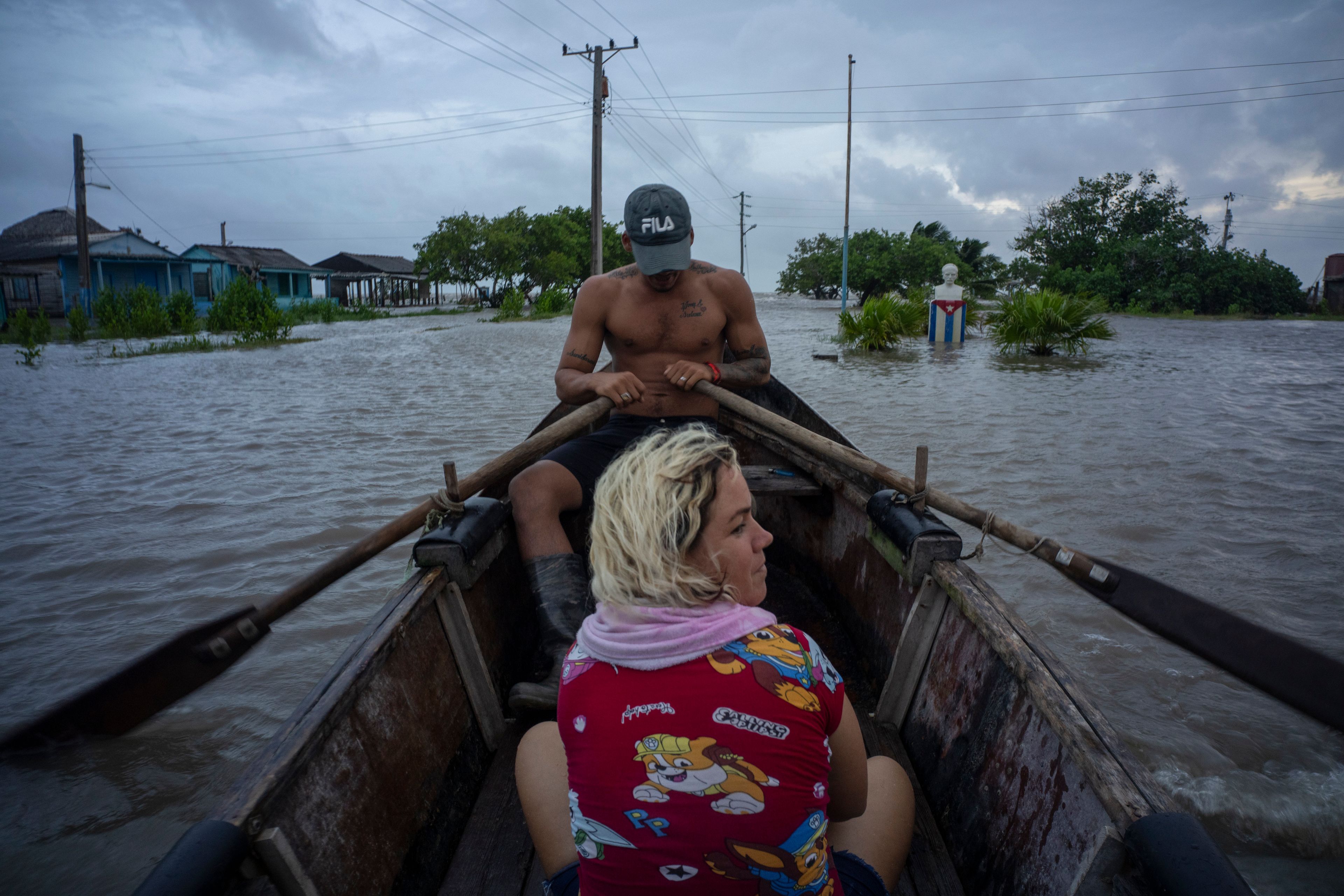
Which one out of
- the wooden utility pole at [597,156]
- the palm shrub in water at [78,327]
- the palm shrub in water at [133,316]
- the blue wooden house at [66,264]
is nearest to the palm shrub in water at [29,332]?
the palm shrub in water at [78,327]

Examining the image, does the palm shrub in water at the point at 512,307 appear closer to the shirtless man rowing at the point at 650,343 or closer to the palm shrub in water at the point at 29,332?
the palm shrub in water at the point at 29,332

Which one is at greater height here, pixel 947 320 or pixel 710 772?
pixel 947 320

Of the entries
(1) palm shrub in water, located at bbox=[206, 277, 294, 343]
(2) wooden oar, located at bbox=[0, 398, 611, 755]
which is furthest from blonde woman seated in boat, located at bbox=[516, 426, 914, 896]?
(1) palm shrub in water, located at bbox=[206, 277, 294, 343]

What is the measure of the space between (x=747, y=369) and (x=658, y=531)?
99.5 inches

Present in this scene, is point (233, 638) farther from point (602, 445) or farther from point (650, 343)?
point (650, 343)

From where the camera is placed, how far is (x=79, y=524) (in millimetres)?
4797

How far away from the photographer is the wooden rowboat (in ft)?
3.68

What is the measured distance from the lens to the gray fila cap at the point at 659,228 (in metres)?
2.99

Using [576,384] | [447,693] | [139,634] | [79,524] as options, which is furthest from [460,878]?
[79,524]

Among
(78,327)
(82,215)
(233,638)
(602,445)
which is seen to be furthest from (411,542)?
(82,215)

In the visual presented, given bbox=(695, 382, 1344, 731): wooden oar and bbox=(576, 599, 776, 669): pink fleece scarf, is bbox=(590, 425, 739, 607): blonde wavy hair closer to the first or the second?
bbox=(576, 599, 776, 669): pink fleece scarf

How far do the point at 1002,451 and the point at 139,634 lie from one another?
6210 millimetres

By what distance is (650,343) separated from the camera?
11.1 ft

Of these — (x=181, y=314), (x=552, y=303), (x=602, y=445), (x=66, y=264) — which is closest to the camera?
(x=602, y=445)
